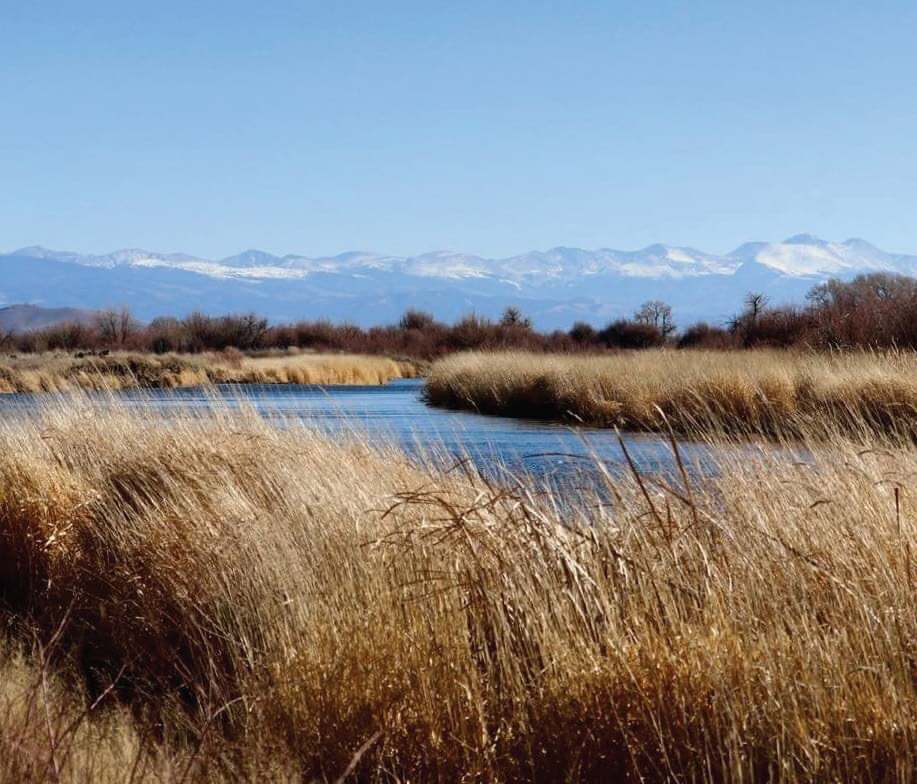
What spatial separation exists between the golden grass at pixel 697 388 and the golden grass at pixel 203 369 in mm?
10876

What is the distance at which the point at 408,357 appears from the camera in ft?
158

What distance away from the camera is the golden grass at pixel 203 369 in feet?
115

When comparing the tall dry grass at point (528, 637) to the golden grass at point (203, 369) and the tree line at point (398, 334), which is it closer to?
the golden grass at point (203, 369)

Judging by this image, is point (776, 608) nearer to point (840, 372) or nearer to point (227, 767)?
point (227, 767)

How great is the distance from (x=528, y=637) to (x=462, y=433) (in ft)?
40.1

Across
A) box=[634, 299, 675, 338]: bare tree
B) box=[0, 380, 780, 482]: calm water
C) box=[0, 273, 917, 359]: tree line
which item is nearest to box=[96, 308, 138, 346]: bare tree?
box=[0, 273, 917, 359]: tree line

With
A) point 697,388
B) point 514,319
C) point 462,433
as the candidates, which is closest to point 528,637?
point 462,433

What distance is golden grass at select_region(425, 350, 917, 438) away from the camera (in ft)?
48.8

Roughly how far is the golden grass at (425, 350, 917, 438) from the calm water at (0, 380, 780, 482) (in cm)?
64

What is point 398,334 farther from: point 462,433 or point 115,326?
point 462,433

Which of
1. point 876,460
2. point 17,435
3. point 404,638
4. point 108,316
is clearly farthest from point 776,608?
point 108,316

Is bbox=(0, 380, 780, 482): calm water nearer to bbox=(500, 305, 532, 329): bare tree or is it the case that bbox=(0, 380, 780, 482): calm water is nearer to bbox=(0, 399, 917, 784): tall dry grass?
bbox=(0, 399, 917, 784): tall dry grass

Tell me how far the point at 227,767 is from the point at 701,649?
1.69 meters

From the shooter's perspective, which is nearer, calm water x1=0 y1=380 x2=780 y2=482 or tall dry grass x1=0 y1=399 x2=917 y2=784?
tall dry grass x1=0 y1=399 x2=917 y2=784
